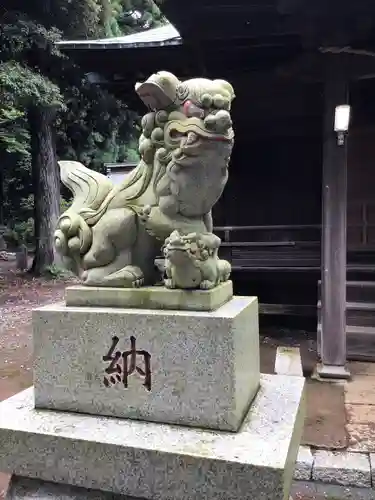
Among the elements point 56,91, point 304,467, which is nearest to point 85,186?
point 304,467

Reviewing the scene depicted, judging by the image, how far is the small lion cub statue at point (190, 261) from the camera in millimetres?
1824

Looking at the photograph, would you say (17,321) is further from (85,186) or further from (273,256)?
(85,186)

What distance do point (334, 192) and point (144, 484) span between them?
363 cm

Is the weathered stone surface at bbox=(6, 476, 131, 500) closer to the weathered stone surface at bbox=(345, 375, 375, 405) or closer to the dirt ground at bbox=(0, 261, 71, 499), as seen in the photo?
the dirt ground at bbox=(0, 261, 71, 499)

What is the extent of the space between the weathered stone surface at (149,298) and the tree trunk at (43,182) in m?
10.3

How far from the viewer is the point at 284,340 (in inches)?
235

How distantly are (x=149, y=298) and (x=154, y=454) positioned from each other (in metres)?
0.61

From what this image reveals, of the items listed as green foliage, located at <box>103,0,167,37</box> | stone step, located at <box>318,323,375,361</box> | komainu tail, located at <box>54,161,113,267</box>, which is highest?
green foliage, located at <box>103,0,167,37</box>

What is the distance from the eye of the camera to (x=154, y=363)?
1829 mm

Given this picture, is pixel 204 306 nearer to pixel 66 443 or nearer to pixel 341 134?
pixel 66 443

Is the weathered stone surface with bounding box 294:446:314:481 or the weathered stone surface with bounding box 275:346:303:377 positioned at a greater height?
the weathered stone surface with bounding box 275:346:303:377

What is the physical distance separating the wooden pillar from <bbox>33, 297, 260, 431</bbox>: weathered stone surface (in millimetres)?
2824

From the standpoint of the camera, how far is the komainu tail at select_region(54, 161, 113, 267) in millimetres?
2053

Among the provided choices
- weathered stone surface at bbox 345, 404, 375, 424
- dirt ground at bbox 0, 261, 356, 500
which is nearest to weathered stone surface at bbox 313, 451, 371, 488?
dirt ground at bbox 0, 261, 356, 500
